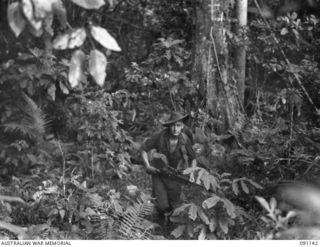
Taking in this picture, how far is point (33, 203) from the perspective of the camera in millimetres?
5879

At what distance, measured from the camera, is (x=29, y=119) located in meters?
7.05

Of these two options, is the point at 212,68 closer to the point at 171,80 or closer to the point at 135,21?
the point at 171,80

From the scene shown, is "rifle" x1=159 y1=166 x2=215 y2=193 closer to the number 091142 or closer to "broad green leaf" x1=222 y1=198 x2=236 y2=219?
"broad green leaf" x1=222 y1=198 x2=236 y2=219

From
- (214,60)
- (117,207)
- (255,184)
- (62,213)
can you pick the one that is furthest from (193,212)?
(214,60)

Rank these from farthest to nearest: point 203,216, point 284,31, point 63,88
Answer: point 63,88
point 284,31
point 203,216

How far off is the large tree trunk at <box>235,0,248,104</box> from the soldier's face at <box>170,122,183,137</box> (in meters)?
1.43

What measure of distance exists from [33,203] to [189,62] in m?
2.60

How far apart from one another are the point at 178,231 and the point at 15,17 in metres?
3.18

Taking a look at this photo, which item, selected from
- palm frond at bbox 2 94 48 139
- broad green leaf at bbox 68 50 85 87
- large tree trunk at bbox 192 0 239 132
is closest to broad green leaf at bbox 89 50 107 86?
broad green leaf at bbox 68 50 85 87

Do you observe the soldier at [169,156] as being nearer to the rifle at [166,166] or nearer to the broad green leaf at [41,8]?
the rifle at [166,166]

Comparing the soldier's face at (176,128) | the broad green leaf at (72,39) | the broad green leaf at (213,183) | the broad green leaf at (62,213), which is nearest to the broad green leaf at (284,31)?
the soldier's face at (176,128)

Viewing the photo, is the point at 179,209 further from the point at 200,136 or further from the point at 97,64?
the point at 97,64

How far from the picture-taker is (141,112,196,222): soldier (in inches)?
215

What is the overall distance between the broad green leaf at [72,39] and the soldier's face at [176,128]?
114 inches
